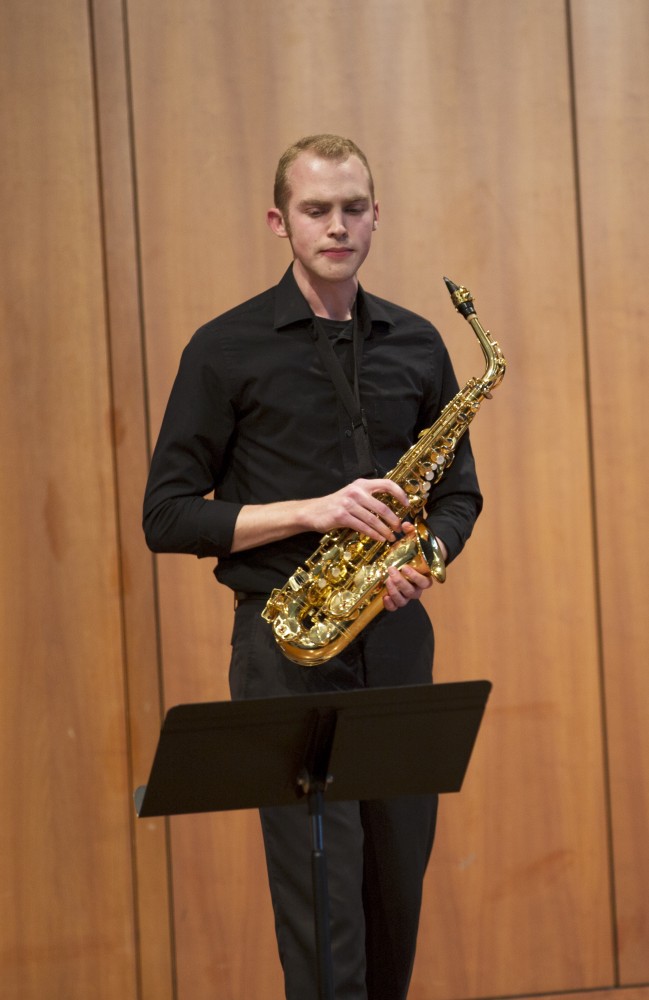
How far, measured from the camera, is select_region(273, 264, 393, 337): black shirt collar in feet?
8.56

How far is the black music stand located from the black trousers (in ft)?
1.42

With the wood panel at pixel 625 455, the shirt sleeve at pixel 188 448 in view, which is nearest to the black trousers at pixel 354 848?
the shirt sleeve at pixel 188 448

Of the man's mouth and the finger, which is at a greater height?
the man's mouth

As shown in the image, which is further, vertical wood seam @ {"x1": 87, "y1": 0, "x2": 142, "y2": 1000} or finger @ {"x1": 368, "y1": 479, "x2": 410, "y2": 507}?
vertical wood seam @ {"x1": 87, "y1": 0, "x2": 142, "y2": 1000}

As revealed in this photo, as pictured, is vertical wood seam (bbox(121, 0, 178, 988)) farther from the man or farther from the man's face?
the man's face

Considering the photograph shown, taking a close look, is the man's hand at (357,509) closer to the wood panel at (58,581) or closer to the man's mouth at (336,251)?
the man's mouth at (336,251)

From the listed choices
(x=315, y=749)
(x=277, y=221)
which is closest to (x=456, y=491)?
(x=277, y=221)

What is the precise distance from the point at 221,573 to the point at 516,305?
4.89 ft

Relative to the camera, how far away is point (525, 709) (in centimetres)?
367

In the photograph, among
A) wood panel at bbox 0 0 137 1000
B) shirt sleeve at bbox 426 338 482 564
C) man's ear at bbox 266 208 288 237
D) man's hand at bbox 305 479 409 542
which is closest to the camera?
man's hand at bbox 305 479 409 542

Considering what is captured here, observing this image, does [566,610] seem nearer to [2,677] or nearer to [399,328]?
[399,328]

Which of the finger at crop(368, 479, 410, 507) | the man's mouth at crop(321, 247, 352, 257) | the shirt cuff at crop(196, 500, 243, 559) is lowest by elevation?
the shirt cuff at crop(196, 500, 243, 559)

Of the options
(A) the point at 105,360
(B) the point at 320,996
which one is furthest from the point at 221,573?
(A) the point at 105,360

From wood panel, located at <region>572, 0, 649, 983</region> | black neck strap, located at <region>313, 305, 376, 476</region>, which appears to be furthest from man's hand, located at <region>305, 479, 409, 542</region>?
wood panel, located at <region>572, 0, 649, 983</region>
